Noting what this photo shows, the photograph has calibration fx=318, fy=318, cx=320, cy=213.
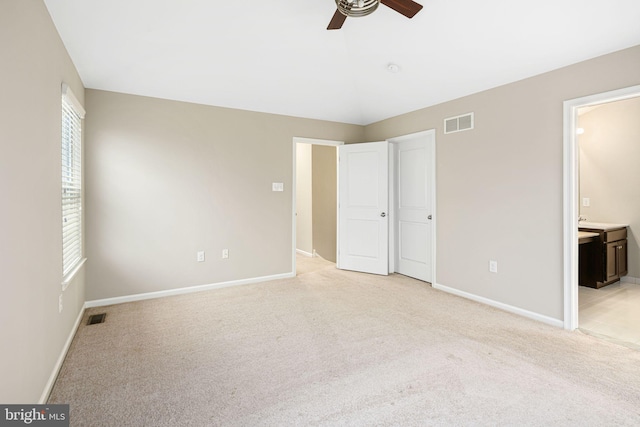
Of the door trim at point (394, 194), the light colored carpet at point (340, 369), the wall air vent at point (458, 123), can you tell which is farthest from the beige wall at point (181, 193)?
the wall air vent at point (458, 123)

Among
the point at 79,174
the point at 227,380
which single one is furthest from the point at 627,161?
the point at 79,174

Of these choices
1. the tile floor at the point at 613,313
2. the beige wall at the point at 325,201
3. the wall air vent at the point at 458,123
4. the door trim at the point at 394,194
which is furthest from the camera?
the beige wall at the point at 325,201

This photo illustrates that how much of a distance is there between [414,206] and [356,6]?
2.98m

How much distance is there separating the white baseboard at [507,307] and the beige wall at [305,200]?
116 inches

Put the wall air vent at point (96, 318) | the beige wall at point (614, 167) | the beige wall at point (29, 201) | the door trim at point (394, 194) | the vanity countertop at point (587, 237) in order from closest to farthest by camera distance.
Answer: the beige wall at point (29, 201)
the wall air vent at point (96, 318)
the vanity countertop at point (587, 237)
the door trim at point (394, 194)
the beige wall at point (614, 167)

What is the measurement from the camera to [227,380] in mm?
2137

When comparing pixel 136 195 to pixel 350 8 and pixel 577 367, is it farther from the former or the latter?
pixel 577 367

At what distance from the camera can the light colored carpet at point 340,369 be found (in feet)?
5.89

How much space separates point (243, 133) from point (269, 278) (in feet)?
6.80

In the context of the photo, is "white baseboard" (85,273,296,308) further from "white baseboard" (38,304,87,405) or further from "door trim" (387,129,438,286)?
"door trim" (387,129,438,286)

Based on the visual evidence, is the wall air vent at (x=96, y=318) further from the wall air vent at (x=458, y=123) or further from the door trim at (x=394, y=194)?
the wall air vent at (x=458, y=123)

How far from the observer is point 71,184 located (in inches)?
115

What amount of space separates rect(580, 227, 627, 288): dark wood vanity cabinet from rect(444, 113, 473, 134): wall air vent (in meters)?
2.28

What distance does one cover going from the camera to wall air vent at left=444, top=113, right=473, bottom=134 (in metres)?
3.71
